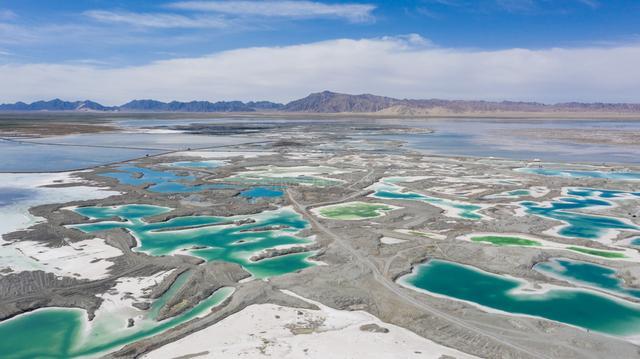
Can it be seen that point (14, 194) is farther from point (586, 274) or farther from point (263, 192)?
point (586, 274)

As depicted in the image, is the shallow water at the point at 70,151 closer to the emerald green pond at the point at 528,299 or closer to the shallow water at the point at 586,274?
the emerald green pond at the point at 528,299

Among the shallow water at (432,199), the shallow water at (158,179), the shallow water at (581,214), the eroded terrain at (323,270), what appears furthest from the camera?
the shallow water at (158,179)

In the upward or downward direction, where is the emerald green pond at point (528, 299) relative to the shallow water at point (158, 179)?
downward

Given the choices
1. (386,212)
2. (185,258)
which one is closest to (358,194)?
(386,212)

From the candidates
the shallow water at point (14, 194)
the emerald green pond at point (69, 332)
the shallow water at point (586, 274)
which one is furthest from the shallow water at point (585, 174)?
the shallow water at point (14, 194)

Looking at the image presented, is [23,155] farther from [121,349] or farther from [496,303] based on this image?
[496,303]

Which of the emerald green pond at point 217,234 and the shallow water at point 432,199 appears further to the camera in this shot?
the shallow water at point 432,199

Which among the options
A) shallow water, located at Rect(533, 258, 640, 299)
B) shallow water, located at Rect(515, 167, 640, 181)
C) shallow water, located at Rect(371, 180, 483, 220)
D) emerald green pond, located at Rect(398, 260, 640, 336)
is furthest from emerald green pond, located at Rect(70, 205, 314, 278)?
shallow water, located at Rect(515, 167, 640, 181)
